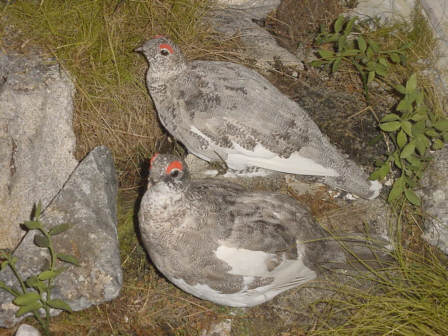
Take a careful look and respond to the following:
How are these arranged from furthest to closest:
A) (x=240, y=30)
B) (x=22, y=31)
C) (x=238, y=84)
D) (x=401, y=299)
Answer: (x=240, y=30) → (x=22, y=31) → (x=238, y=84) → (x=401, y=299)

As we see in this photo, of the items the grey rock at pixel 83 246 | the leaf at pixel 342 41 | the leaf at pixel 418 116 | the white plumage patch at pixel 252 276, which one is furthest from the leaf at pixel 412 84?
the grey rock at pixel 83 246

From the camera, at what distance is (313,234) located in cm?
236

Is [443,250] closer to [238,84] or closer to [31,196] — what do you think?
[238,84]

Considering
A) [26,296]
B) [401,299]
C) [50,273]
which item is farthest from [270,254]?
[26,296]

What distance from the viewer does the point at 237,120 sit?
259cm

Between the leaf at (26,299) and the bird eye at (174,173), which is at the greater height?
the bird eye at (174,173)

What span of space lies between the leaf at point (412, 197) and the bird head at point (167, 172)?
1.50m

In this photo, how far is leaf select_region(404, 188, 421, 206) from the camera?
8.82ft

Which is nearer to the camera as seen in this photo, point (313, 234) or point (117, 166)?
point (313, 234)

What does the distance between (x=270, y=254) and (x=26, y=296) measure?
1.20m

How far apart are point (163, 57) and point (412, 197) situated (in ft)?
5.78

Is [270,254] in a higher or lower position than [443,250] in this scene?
higher

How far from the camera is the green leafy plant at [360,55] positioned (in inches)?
119

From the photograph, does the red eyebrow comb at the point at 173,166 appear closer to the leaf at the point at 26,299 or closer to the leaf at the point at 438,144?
the leaf at the point at 26,299
